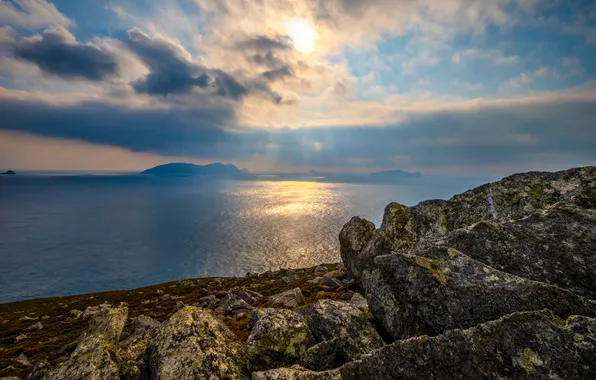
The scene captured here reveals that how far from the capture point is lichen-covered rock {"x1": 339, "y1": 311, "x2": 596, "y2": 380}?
20.1ft

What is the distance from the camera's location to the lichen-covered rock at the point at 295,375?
821cm

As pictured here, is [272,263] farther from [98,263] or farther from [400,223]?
[400,223]

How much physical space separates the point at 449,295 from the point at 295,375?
5.69 m

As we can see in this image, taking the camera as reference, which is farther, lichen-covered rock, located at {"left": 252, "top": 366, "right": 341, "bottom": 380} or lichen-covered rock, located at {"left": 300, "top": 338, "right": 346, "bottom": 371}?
lichen-covered rock, located at {"left": 300, "top": 338, "right": 346, "bottom": 371}

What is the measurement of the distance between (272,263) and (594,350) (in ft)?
388

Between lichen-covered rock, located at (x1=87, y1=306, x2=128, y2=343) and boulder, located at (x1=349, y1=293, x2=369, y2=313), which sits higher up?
boulder, located at (x1=349, y1=293, x2=369, y2=313)

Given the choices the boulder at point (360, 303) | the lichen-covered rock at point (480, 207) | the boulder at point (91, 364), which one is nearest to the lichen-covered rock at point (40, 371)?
the boulder at point (91, 364)

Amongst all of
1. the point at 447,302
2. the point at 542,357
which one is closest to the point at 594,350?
the point at 542,357

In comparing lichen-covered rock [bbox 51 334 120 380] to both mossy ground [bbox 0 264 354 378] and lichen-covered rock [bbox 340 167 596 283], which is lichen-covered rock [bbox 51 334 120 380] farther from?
lichen-covered rock [bbox 340 167 596 283]

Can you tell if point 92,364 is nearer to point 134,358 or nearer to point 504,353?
point 134,358

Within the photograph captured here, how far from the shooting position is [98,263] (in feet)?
438

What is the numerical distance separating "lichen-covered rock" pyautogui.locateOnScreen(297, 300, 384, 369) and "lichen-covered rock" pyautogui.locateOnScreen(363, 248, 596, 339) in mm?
989

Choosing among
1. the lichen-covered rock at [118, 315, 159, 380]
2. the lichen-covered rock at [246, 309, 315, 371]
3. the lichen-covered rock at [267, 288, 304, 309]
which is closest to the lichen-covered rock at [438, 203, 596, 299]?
the lichen-covered rock at [246, 309, 315, 371]

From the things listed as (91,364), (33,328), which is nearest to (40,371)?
(91,364)
